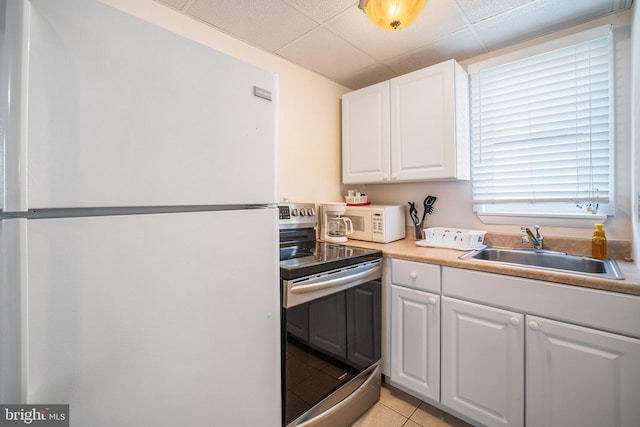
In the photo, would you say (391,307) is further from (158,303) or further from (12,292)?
(12,292)

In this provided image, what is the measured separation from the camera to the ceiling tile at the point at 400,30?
1.47m

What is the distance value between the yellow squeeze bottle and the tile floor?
1.15 metres

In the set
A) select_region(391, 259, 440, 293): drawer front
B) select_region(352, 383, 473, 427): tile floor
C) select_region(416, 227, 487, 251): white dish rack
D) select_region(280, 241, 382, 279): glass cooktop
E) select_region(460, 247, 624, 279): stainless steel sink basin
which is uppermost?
select_region(416, 227, 487, 251): white dish rack

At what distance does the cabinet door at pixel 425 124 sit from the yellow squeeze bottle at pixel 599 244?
2.51 ft

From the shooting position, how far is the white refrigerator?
59 cm

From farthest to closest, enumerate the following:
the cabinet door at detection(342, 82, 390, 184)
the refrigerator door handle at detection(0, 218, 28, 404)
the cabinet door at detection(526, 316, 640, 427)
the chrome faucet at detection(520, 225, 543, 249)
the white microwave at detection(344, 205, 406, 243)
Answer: the cabinet door at detection(342, 82, 390, 184) < the white microwave at detection(344, 205, 406, 243) < the chrome faucet at detection(520, 225, 543, 249) < the cabinet door at detection(526, 316, 640, 427) < the refrigerator door handle at detection(0, 218, 28, 404)

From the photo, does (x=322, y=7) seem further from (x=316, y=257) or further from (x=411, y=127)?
(x=316, y=257)

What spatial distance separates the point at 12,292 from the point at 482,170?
2.33m

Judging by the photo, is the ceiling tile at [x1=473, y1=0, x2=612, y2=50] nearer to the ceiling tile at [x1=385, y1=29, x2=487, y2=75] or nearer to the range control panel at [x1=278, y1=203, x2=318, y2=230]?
the ceiling tile at [x1=385, y1=29, x2=487, y2=75]

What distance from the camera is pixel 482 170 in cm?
194

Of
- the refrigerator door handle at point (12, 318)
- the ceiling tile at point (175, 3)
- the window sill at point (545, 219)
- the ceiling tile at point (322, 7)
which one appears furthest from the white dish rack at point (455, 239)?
the ceiling tile at point (175, 3)

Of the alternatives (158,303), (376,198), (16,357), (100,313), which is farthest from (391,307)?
(16,357)

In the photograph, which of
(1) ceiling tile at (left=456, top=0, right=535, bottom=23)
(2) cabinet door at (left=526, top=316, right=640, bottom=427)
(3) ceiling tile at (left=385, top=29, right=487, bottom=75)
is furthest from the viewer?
(3) ceiling tile at (left=385, top=29, right=487, bottom=75)

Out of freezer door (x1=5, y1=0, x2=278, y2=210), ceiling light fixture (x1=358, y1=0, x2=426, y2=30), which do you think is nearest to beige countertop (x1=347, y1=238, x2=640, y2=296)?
freezer door (x1=5, y1=0, x2=278, y2=210)
